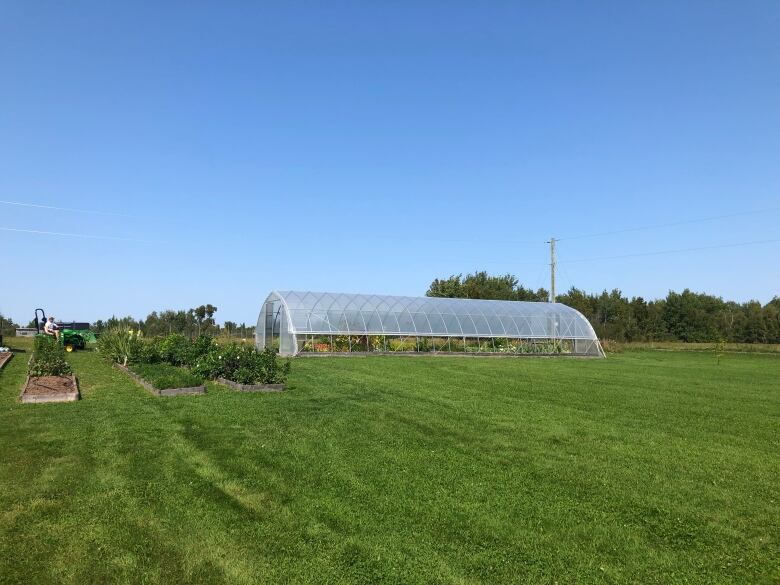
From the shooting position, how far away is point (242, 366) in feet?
52.6

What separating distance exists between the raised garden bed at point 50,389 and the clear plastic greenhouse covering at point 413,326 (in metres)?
16.3

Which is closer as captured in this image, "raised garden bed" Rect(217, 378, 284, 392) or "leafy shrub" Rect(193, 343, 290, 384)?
"raised garden bed" Rect(217, 378, 284, 392)

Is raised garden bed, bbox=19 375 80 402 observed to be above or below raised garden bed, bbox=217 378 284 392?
above

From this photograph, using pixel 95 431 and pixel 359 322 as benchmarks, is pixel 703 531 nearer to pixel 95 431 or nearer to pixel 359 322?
pixel 95 431

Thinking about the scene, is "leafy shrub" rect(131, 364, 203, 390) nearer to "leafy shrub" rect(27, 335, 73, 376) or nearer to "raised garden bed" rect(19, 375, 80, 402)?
"raised garden bed" rect(19, 375, 80, 402)

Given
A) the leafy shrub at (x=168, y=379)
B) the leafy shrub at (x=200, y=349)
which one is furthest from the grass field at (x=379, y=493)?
the leafy shrub at (x=200, y=349)

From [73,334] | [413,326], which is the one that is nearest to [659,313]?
[413,326]

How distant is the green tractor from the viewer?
30.0 metres

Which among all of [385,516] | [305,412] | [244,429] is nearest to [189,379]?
[305,412]

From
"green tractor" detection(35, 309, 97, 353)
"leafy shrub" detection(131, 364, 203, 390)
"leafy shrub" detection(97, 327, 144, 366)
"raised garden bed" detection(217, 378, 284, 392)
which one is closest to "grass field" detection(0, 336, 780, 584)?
"leafy shrub" detection(131, 364, 203, 390)

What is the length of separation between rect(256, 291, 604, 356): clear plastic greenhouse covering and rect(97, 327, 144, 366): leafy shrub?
10616 mm

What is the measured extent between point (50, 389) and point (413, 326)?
2454cm

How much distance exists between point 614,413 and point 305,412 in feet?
22.5

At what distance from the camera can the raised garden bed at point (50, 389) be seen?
484 inches
